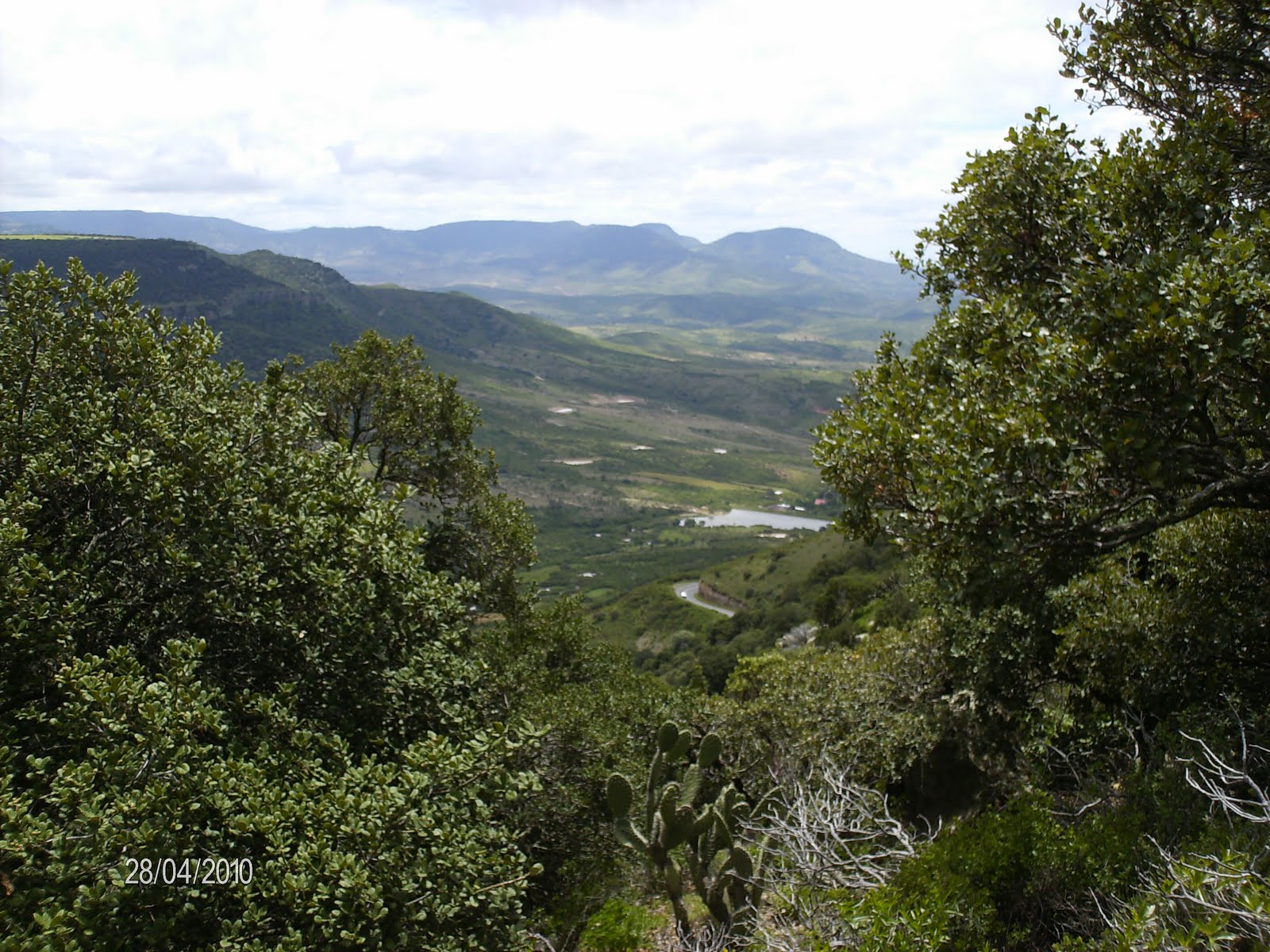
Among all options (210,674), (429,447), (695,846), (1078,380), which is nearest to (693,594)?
(429,447)

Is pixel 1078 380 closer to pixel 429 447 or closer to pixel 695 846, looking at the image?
pixel 695 846

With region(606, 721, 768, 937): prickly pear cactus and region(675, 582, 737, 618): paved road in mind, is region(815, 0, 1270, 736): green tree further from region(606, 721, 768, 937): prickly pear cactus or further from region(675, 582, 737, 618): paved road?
region(675, 582, 737, 618): paved road

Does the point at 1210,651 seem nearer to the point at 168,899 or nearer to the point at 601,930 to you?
the point at 601,930

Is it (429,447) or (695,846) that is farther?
(429,447)

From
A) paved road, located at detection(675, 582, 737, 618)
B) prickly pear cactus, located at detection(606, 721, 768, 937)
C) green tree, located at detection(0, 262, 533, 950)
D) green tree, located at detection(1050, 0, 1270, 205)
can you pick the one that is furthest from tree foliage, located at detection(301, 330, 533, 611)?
paved road, located at detection(675, 582, 737, 618)

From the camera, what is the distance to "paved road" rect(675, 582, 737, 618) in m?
120

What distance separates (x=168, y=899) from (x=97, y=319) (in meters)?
6.77

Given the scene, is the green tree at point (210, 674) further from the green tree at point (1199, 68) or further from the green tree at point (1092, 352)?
the green tree at point (1199, 68)

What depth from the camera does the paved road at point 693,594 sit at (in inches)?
4724

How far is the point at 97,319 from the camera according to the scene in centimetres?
952

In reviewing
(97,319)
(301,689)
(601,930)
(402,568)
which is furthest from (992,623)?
(97,319)

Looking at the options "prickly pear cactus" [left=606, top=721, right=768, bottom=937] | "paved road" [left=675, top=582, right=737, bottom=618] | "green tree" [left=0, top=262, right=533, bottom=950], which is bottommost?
"paved road" [left=675, top=582, right=737, bottom=618]

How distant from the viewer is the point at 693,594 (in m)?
133

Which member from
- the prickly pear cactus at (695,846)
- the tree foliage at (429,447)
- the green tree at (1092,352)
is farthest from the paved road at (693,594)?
the green tree at (1092,352)
